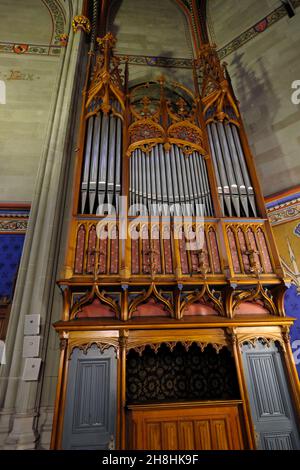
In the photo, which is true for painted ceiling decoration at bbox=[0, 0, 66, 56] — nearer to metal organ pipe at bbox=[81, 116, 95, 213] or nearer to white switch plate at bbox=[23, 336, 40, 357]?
metal organ pipe at bbox=[81, 116, 95, 213]

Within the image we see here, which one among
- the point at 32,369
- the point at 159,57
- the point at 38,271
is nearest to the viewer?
the point at 32,369

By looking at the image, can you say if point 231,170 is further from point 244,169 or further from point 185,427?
point 185,427

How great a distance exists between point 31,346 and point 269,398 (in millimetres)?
3105

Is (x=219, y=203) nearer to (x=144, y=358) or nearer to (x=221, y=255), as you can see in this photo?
(x=221, y=255)

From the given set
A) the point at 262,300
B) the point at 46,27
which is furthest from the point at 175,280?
the point at 46,27

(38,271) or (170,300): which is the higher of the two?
(38,271)

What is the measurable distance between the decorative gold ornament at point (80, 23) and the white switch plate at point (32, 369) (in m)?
7.25

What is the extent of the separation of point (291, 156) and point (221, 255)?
3.10 m

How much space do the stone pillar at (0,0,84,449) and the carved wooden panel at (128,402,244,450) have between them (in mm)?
1278

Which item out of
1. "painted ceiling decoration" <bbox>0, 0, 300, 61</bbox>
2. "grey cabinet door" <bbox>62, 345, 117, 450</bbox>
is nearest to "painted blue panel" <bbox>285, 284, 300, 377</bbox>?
"grey cabinet door" <bbox>62, 345, 117, 450</bbox>

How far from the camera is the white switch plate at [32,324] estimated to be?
3.83 m

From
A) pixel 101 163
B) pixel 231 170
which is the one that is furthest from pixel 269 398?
pixel 101 163

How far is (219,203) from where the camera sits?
4.43 meters

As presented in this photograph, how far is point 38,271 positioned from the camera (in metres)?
4.25
